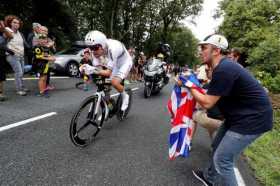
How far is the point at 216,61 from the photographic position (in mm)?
3125

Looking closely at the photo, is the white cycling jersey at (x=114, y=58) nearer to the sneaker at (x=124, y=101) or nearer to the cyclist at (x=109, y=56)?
the cyclist at (x=109, y=56)

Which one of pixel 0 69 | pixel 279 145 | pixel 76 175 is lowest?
pixel 279 145

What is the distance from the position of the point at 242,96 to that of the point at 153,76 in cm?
851

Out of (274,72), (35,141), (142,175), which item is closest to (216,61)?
(142,175)

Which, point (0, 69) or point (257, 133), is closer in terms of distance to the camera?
point (257, 133)

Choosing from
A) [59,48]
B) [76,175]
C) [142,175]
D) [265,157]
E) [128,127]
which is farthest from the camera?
[59,48]

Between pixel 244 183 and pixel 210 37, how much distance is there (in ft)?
7.52

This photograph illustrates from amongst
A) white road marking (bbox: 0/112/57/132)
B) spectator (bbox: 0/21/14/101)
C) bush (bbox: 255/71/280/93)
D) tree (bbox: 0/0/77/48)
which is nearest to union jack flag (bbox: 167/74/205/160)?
white road marking (bbox: 0/112/57/132)

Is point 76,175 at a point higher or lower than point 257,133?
lower

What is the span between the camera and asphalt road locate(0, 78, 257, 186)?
3570mm

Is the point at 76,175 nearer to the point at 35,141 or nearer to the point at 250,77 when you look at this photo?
the point at 35,141

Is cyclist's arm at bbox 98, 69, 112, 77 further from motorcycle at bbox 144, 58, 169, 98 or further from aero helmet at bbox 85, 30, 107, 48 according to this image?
motorcycle at bbox 144, 58, 169, 98

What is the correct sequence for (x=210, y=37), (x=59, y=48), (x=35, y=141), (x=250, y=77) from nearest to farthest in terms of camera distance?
(x=250, y=77), (x=210, y=37), (x=35, y=141), (x=59, y=48)

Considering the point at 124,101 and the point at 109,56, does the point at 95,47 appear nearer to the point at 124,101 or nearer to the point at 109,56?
the point at 109,56
